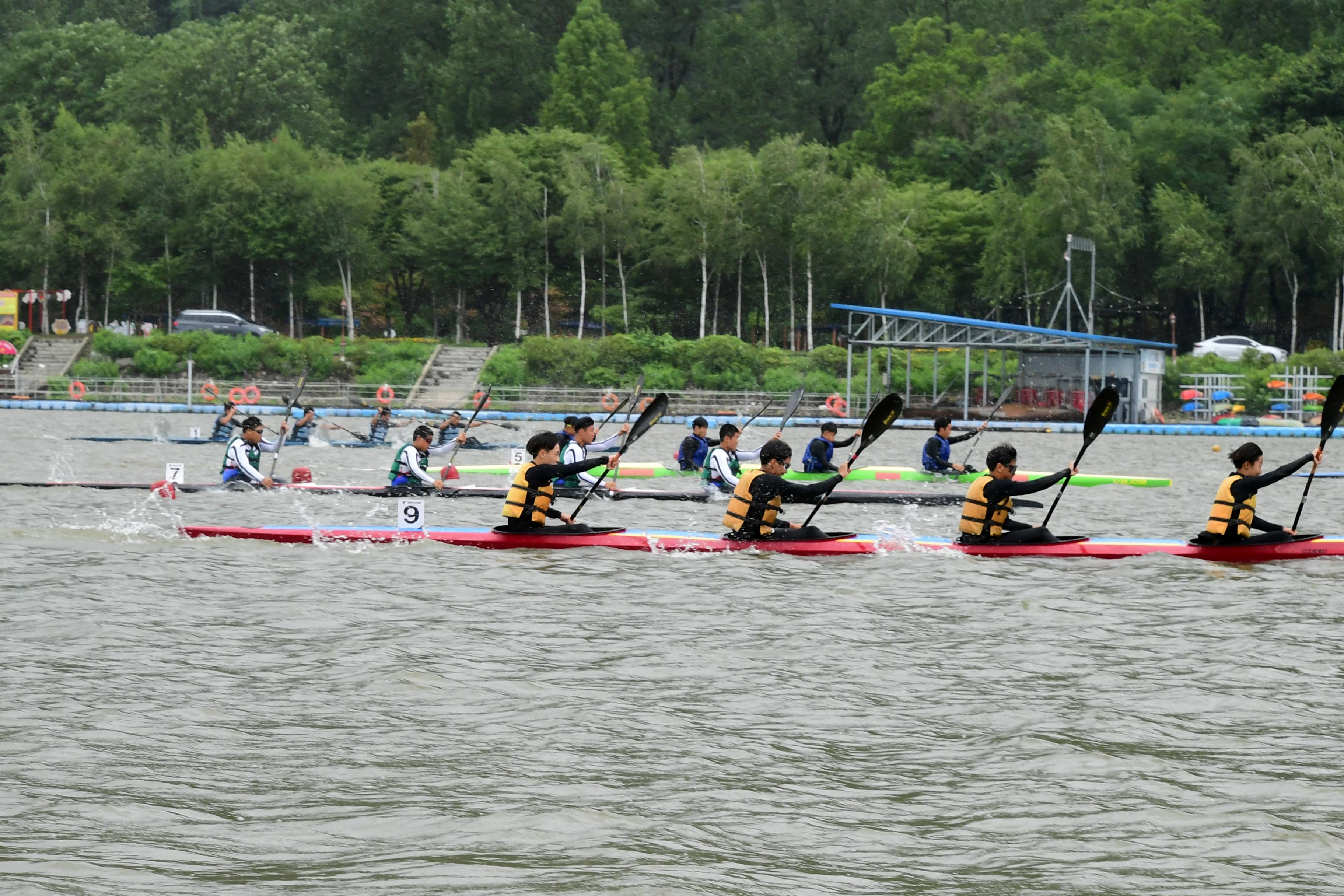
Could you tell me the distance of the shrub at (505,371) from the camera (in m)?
60.6

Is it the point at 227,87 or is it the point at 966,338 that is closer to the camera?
the point at 966,338

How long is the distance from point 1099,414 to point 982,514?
2250mm

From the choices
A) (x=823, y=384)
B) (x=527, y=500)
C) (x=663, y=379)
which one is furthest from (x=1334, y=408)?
(x=663, y=379)

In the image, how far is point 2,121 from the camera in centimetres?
8400

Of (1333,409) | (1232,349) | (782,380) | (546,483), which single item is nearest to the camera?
(546,483)

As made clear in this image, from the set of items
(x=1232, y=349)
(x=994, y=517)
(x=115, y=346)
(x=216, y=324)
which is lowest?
(x=994, y=517)

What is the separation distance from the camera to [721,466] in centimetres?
2286

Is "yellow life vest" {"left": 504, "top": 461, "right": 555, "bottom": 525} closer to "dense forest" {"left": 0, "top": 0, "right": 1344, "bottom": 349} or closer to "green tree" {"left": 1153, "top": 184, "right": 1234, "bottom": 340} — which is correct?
"dense forest" {"left": 0, "top": 0, "right": 1344, "bottom": 349}

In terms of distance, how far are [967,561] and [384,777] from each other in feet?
31.8

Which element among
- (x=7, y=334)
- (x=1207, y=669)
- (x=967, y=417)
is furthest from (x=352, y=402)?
(x=1207, y=669)

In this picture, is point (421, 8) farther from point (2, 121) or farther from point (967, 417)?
point (967, 417)

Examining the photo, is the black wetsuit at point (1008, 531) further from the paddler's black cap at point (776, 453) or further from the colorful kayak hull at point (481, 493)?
the colorful kayak hull at point (481, 493)

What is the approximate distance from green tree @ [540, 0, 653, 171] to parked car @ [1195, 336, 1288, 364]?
96.8 ft

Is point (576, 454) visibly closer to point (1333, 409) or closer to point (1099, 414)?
point (1099, 414)
